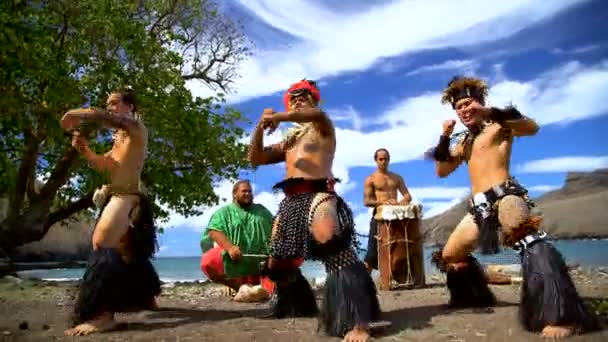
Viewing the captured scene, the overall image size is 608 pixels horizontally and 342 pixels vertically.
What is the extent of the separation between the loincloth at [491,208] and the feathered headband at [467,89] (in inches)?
33.5

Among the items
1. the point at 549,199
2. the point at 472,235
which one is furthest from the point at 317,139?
the point at 549,199

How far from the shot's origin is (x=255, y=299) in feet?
21.5

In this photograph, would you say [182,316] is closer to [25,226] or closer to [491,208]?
[491,208]

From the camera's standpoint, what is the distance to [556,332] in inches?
138

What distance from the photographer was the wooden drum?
317 inches

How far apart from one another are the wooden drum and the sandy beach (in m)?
1.33

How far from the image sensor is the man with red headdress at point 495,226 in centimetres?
360

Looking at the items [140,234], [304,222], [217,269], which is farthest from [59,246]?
[304,222]

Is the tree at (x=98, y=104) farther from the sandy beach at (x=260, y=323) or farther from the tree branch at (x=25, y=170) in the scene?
the sandy beach at (x=260, y=323)

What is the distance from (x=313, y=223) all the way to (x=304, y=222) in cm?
10

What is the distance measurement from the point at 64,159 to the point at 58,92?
6.49 ft

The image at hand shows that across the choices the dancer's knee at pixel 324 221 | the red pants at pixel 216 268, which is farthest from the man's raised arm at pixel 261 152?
the red pants at pixel 216 268

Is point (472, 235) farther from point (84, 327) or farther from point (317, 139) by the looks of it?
point (84, 327)

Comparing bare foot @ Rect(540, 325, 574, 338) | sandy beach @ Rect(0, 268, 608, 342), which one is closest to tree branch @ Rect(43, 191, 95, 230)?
sandy beach @ Rect(0, 268, 608, 342)
